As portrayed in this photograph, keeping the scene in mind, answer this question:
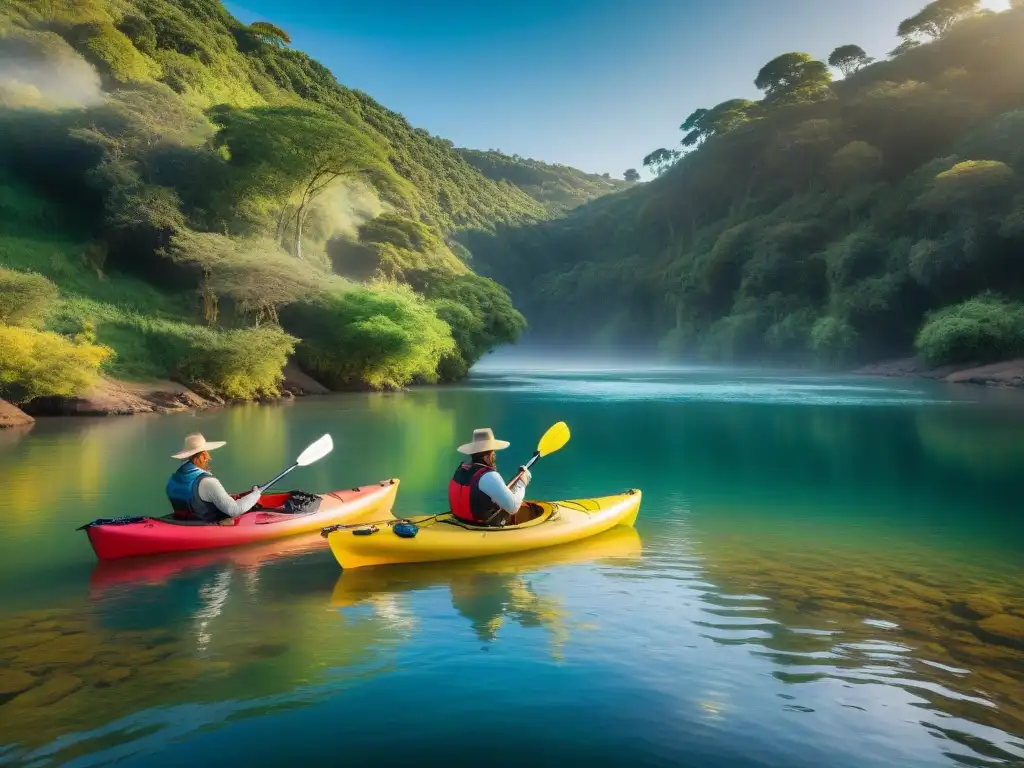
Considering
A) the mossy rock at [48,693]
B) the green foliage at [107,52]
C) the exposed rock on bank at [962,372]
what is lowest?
the mossy rock at [48,693]

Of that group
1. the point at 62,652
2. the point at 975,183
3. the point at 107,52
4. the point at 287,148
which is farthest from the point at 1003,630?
the point at 107,52

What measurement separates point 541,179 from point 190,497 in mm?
137074

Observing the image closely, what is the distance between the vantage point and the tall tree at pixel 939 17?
6359 centimetres

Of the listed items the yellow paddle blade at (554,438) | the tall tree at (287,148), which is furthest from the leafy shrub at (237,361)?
the yellow paddle blade at (554,438)

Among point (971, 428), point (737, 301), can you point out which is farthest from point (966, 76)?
point (971, 428)

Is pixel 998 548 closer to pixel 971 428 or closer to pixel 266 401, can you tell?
pixel 971 428

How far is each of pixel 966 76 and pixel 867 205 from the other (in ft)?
36.7

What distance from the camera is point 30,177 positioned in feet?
116

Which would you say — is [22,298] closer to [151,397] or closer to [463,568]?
[151,397]

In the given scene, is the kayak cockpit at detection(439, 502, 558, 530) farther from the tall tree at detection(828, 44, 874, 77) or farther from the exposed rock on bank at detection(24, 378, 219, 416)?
the tall tree at detection(828, 44, 874, 77)

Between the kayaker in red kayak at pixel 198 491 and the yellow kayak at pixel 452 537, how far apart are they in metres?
1.48

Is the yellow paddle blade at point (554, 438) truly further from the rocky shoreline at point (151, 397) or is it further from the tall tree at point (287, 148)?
the tall tree at point (287, 148)

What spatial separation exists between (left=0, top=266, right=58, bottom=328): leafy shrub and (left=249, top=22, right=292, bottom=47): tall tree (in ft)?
135

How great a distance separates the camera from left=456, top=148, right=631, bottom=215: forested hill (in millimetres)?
126688
